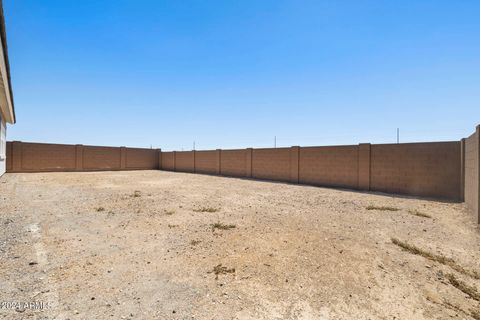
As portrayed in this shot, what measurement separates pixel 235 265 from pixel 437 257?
324 cm

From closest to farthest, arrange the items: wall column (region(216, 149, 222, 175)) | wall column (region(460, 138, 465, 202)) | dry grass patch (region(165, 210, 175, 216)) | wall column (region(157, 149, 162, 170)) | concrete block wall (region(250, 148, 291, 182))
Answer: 1. dry grass patch (region(165, 210, 175, 216))
2. wall column (region(460, 138, 465, 202))
3. concrete block wall (region(250, 148, 291, 182))
4. wall column (region(216, 149, 222, 175))
5. wall column (region(157, 149, 162, 170))

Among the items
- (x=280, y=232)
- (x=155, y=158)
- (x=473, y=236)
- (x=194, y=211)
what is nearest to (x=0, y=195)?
(x=194, y=211)

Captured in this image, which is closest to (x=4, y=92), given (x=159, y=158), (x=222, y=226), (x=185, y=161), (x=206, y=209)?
(x=206, y=209)

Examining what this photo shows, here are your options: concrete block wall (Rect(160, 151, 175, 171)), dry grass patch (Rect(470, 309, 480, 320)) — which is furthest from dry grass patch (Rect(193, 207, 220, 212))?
concrete block wall (Rect(160, 151, 175, 171))

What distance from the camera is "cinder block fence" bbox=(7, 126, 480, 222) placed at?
29.5 ft

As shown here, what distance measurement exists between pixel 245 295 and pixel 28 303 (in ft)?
7.36

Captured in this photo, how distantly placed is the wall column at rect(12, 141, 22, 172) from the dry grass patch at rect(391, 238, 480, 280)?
81.3ft

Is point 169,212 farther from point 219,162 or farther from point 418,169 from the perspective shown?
point 219,162

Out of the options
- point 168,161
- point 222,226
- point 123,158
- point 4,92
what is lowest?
point 222,226

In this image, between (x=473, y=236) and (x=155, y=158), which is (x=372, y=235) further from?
(x=155, y=158)

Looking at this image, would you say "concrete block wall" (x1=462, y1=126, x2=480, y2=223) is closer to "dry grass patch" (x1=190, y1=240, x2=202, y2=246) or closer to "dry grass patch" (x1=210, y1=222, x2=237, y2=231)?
"dry grass patch" (x1=210, y1=222, x2=237, y2=231)

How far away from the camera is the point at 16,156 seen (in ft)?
61.0

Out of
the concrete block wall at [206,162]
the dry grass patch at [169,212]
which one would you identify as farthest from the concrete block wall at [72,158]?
the dry grass patch at [169,212]

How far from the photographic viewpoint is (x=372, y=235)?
4.79 metres
